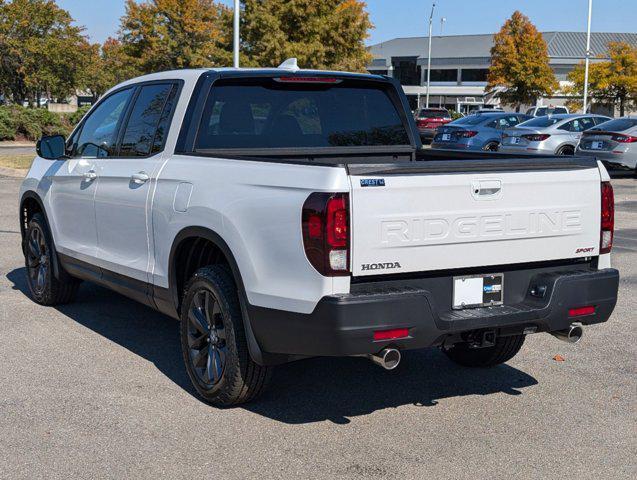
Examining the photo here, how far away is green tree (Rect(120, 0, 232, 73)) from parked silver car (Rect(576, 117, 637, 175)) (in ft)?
122

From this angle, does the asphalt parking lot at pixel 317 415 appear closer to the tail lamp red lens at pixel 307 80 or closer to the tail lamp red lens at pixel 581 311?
the tail lamp red lens at pixel 581 311

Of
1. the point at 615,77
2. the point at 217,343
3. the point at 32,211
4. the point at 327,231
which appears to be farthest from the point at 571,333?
the point at 615,77

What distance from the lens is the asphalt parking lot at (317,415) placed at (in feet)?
13.9

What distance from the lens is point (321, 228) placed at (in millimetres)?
4145

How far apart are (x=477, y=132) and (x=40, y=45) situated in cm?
3258

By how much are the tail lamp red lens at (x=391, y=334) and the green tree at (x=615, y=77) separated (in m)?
60.2

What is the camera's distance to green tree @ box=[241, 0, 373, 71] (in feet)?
134

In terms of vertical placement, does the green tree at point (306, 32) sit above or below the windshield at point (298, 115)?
above

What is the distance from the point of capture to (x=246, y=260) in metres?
4.57

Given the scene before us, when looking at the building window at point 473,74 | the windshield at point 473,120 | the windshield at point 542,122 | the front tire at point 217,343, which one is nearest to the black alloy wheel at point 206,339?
the front tire at point 217,343

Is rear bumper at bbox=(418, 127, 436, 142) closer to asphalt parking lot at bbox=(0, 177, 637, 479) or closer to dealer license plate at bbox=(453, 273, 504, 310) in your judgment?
asphalt parking lot at bbox=(0, 177, 637, 479)

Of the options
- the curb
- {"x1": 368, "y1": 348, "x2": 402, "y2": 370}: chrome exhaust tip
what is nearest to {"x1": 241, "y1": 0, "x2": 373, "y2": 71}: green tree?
the curb

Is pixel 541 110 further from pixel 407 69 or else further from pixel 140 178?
pixel 407 69

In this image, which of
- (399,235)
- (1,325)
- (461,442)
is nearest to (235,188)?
(399,235)
